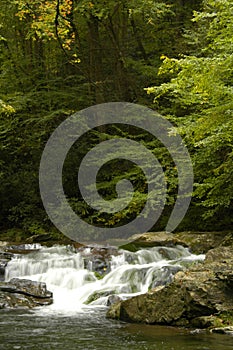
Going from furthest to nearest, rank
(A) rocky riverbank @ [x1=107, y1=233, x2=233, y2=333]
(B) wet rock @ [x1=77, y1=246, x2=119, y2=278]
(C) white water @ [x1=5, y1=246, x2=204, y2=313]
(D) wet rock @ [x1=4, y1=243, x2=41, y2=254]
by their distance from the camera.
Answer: (D) wet rock @ [x1=4, y1=243, x2=41, y2=254], (B) wet rock @ [x1=77, y1=246, x2=119, y2=278], (C) white water @ [x1=5, y1=246, x2=204, y2=313], (A) rocky riverbank @ [x1=107, y1=233, x2=233, y2=333]

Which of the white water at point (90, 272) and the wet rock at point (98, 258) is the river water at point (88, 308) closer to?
the white water at point (90, 272)

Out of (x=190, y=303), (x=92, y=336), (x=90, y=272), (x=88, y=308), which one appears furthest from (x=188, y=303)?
(x=90, y=272)

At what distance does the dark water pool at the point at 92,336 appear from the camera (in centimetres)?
596

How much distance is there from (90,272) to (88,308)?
2101mm

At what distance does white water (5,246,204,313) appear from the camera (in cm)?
971

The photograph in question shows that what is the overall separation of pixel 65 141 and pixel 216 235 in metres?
6.92

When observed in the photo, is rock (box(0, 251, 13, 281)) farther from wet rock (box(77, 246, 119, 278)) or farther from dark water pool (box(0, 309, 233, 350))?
dark water pool (box(0, 309, 233, 350))

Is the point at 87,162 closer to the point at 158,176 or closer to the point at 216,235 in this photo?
the point at 158,176

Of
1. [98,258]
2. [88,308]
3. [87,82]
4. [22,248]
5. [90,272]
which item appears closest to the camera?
[88,308]

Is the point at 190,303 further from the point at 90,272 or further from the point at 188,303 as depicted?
the point at 90,272

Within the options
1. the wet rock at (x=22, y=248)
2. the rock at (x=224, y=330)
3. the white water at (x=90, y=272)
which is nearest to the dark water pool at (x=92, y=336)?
the rock at (x=224, y=330)

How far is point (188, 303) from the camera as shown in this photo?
733 centimetres

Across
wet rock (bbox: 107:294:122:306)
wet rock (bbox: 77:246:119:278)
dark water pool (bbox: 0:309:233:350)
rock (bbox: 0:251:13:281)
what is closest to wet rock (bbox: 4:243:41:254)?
rock (bbox: 0:251:13:281)

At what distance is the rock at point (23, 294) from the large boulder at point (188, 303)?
1881mm
